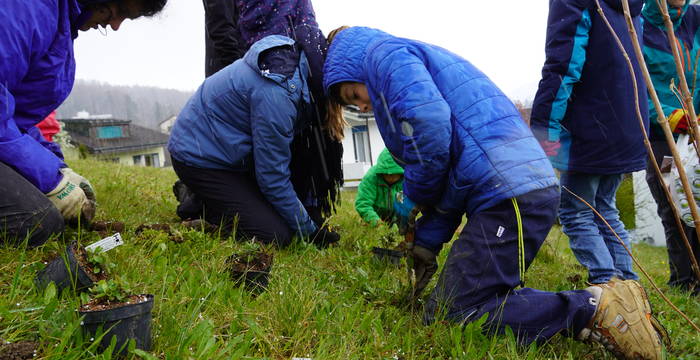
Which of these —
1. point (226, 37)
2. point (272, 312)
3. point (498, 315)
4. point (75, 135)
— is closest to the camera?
point (272, 312)

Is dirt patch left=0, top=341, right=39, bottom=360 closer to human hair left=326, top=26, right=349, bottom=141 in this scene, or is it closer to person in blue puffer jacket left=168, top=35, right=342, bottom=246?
person in blue puffer jacket left=168, top=35, right=342, bottom=246

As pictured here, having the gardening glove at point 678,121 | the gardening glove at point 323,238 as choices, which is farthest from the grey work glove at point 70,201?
the gardening glove at point 678,121

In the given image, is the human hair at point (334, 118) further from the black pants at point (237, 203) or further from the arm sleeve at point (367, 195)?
the arm sleeve at point (367, 195)

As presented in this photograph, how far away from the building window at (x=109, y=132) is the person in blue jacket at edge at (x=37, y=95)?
151ft

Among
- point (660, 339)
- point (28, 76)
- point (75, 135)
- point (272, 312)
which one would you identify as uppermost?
point (28, 76)

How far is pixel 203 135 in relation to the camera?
335cm

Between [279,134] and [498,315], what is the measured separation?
169cm

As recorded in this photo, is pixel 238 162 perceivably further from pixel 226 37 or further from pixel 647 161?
pixel 647 161

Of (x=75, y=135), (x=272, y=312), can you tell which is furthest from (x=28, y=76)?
(x=75, y=135)

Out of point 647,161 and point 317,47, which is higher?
point 317,47

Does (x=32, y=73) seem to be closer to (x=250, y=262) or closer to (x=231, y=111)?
A: (x=231, y=111)

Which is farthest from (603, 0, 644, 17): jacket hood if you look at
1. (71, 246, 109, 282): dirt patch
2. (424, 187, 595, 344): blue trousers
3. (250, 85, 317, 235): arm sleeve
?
(71, 246, 109, 282): dirt patch

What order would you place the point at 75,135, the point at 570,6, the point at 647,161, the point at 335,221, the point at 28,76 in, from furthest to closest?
1. the point at 75,135
2. the point at 335,221
3. the point at 647,161
4. the point at 570,6
5. the point at 28,76

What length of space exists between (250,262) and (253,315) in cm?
47
